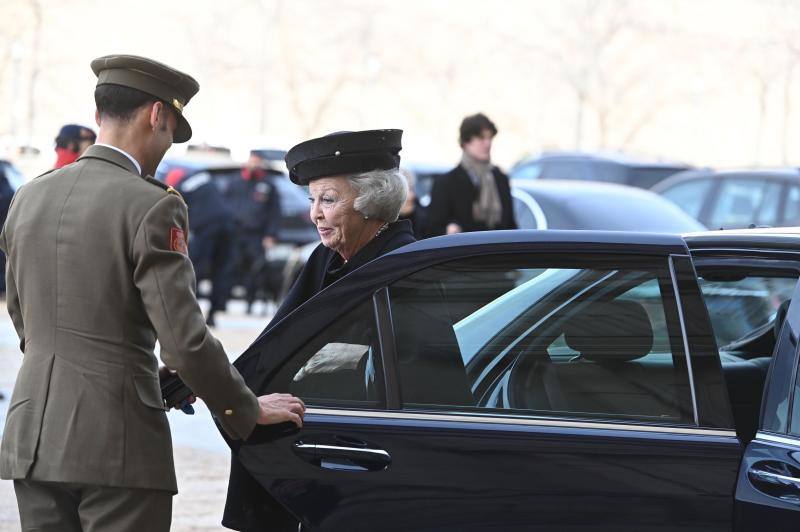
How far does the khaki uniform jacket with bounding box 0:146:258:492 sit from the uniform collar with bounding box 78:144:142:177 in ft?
0.07

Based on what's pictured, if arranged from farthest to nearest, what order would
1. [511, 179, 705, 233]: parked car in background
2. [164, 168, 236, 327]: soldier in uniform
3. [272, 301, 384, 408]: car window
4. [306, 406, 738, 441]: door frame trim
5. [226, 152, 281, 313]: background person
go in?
[226, 152, 281, 313]: background person, [164, 168, 236, 327]: soldier in uniform, [511, 179, 705, 233]: parked car in background, [272, 301, 384, 408]: car window, [306, 406, 738, 441]: door frame trim

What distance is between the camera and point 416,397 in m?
3.36

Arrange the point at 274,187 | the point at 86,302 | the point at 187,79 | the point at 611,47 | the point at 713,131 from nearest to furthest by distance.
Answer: the point at 86,302 < the point at 187,79 < the point at 274,187 < the point at 611,47 < the point at 713,131

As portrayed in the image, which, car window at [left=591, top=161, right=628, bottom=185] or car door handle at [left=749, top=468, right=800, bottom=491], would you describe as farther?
car window at [left=591, top=161, right=628, bottom=185]

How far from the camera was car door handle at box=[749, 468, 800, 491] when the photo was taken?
318 centimetres

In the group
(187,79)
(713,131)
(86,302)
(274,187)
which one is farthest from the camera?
(713,131)

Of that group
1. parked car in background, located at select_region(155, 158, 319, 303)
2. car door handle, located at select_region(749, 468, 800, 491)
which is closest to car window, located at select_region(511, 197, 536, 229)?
parked car in background, located at select_region(155, 158, 319, 303)

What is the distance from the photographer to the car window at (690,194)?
13.7 m

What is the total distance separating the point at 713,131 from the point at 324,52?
15.8m

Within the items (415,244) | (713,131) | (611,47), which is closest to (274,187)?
(415,244)

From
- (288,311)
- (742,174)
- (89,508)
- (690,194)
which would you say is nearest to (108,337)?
(89,508)

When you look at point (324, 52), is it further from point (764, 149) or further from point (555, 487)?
point (555, 487)

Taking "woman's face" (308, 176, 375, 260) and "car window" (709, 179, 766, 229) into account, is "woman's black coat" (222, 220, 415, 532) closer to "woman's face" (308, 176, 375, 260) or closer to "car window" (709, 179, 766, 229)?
"woman's face" (308, 176, 375, 260)

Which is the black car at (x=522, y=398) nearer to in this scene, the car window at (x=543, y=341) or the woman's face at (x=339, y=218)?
the car window at (x=543, y=341)
